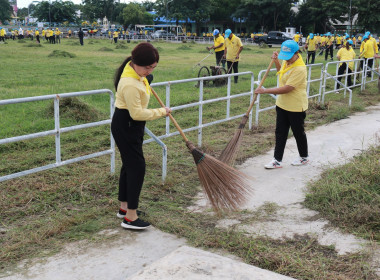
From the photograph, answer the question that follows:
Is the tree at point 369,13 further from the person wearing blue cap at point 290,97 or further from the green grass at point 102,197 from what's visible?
the person wearing blue cap at point 290,97

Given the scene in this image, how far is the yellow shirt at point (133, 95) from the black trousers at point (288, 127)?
8.80ft

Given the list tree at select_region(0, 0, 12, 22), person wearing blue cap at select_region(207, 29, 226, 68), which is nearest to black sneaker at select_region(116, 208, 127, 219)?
person wearing blue cap at select_region(207, 29, 226, 68)

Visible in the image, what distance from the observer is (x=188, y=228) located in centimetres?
410

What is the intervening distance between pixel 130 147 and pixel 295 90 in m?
2.81

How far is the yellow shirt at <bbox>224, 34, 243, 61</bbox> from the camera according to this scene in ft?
45.0

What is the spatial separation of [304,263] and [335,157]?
11.4ft

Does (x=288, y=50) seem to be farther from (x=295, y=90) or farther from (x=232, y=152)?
(x=232, y=152)

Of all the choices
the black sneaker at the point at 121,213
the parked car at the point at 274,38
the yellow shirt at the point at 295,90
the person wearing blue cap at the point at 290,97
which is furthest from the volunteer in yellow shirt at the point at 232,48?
the parked car at the point at 274,38

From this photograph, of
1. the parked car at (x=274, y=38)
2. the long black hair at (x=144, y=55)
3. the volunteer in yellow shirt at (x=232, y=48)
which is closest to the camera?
the long black hair at (x=144, y=55)

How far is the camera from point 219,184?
14.4 feet

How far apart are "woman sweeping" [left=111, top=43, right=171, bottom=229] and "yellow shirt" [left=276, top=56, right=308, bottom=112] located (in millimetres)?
2328

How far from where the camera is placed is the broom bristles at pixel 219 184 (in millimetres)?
4387

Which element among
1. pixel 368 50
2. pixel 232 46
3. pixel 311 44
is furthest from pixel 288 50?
pixel 311 44

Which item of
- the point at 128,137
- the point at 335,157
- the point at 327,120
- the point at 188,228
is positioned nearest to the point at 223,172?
the point at 188,228
